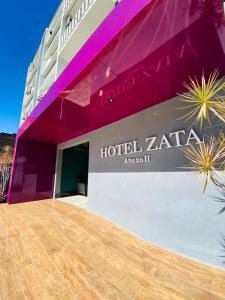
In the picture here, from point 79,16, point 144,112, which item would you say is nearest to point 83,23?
point 79,16

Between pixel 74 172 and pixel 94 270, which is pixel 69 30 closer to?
pixel 74 172

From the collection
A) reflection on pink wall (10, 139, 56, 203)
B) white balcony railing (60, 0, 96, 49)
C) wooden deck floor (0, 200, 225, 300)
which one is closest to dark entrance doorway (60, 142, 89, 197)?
reflection on pink wall (10, 139, 56, 203)

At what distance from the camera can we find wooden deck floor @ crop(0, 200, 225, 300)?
1756 mm

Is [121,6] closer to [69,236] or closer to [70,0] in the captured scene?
[69,236]

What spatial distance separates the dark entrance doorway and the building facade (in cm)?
329

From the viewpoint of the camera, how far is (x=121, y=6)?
1.68 meters

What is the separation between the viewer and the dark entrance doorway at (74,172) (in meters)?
8.59

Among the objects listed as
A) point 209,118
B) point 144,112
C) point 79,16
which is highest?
point 79,16

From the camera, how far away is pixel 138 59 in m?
2.03

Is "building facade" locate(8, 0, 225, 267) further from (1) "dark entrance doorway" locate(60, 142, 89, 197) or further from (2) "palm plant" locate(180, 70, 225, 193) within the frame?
(1) "dark entrance doorway" locate(60, 142, 89, 197)

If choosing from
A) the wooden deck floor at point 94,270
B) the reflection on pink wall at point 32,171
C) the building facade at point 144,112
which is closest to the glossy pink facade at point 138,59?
the building facade at point 144,112

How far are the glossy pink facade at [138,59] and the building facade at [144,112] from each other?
0.4 inches

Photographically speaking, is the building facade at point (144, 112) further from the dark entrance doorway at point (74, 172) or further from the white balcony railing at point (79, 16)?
the dark entrance doorway at point (74, 172)

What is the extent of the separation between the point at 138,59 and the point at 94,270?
2.98 meters
